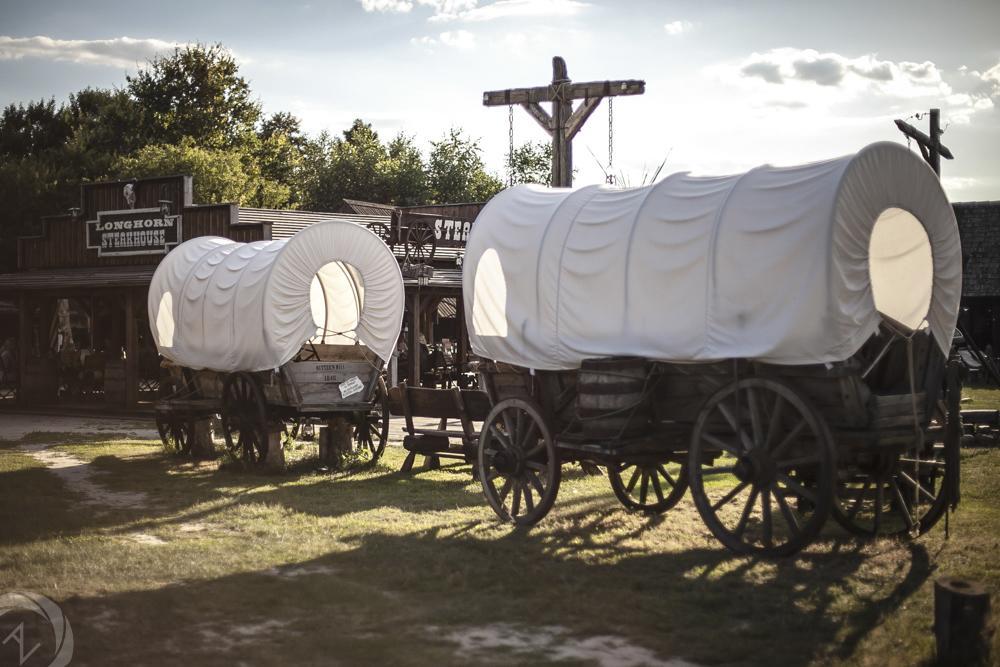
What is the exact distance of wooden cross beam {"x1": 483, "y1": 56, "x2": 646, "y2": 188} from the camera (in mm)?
13492

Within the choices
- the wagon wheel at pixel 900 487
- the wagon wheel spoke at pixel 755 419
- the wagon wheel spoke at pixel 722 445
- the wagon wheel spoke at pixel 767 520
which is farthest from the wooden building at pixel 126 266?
the wagon wheel spoke at pixel 767 520

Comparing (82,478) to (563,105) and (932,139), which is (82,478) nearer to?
(563,105)

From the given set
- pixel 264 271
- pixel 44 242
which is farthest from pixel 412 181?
pixel 264 271

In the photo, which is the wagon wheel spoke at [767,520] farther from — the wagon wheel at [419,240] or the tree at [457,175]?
the tree at [457,175]

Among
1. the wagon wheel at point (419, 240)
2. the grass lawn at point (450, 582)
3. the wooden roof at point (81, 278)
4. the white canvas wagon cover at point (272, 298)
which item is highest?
the wagon wheel at point (419, 240)

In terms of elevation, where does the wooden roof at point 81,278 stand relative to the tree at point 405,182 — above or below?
below

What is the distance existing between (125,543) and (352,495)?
2.96 metres

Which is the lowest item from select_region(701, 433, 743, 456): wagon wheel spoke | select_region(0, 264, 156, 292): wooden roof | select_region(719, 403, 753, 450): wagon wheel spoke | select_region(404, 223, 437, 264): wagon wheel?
select_region(701, 433, 743, 456): wagon wheel spoke

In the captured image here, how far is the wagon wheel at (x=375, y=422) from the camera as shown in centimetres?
1359

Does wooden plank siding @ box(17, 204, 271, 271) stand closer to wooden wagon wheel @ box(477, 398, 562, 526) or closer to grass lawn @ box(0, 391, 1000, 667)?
grass lawn @ box(0, 391, 1000, 667)

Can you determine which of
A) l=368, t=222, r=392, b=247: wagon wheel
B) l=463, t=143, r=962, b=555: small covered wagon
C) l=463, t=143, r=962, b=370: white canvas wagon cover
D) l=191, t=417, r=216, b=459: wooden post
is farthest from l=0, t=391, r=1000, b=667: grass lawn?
l=368, t=222, r=392, b=247: wagon wheel

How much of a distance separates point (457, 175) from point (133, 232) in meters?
35.9

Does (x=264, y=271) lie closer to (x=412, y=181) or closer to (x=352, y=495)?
(x=352, y=495)

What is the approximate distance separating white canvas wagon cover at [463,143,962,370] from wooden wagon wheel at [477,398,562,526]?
Answer: 1.57 ft
